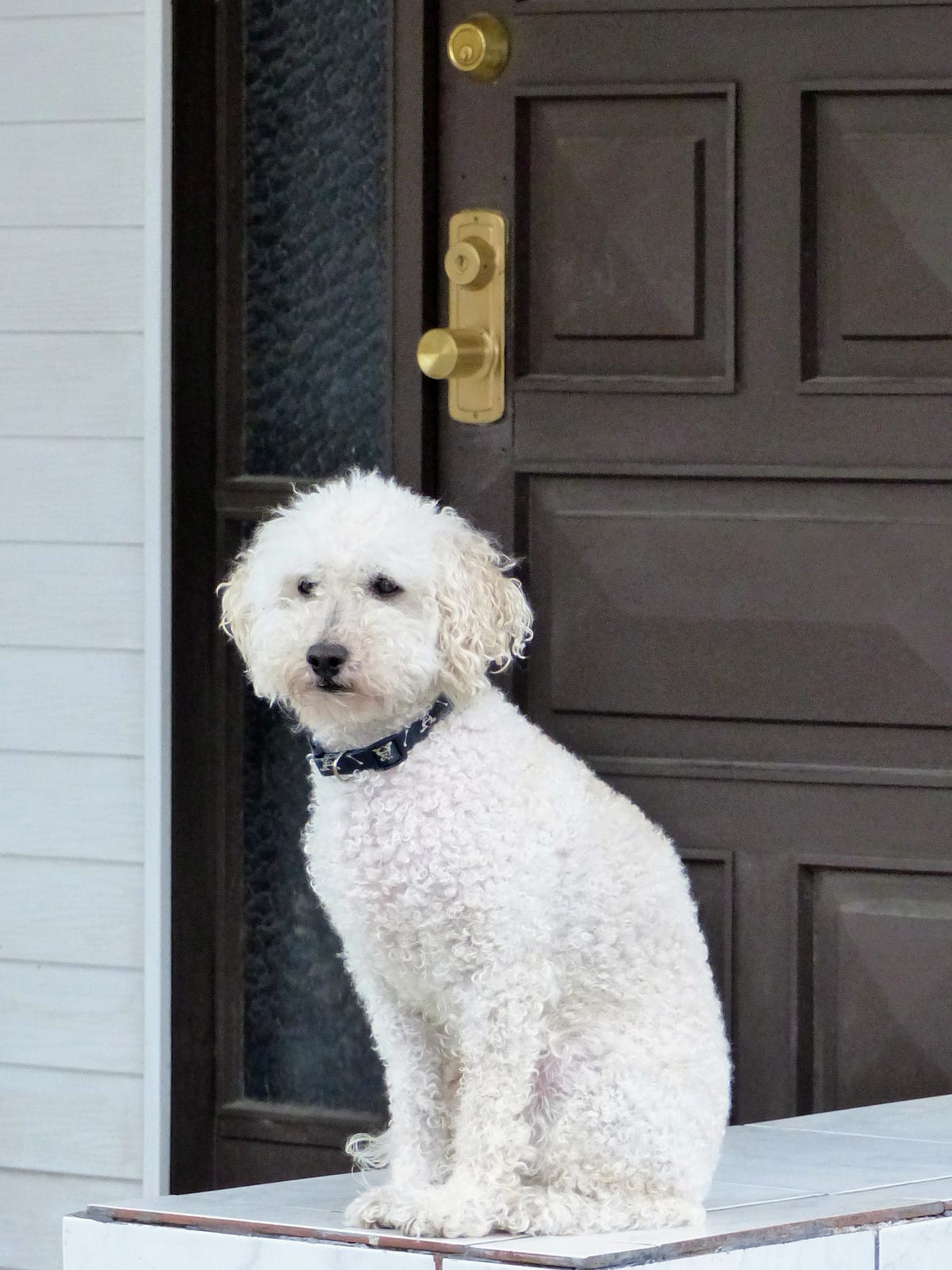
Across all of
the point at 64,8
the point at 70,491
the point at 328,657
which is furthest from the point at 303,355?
the point at 328,657

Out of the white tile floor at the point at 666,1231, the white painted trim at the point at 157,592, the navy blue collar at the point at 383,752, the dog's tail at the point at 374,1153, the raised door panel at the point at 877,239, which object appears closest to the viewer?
the white tile floor at the point at 666,1231

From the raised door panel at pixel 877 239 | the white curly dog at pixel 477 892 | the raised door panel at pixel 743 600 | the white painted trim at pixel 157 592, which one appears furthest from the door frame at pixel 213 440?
the white curly dog at pixel 477 892

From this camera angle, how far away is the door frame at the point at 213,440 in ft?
9.34

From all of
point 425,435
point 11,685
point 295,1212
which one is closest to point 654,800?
point 425,435

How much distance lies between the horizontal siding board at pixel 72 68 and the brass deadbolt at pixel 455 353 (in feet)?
1.98

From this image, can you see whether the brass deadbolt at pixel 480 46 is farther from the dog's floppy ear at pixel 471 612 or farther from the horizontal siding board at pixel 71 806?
the horizontal siding board at pixel 71 806

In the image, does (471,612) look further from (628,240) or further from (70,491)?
(70,491)

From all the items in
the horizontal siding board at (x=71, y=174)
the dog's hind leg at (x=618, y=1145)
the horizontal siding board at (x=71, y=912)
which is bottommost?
the dog's hind leg at (x=618, y=1145)

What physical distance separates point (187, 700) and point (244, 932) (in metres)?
0.39

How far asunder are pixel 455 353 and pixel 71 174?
71 centimetres

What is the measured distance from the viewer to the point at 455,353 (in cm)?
276

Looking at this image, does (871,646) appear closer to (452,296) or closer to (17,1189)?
(452,296)

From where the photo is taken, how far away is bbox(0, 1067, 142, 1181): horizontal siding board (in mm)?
3021

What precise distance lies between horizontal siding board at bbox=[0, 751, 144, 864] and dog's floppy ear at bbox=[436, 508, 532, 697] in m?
0.98
